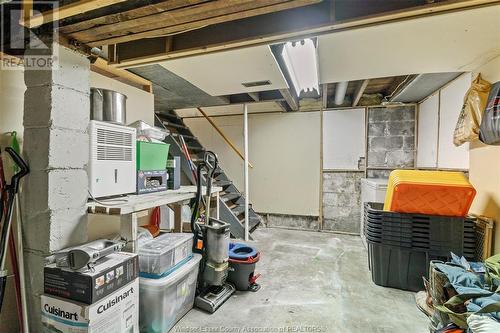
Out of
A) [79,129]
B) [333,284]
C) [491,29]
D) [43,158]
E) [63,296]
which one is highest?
[491,29]

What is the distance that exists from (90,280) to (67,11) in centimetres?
151

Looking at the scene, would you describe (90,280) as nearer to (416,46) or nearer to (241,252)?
(241,252)

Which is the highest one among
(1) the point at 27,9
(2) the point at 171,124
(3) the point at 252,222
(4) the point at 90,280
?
(1) the point at 27,9

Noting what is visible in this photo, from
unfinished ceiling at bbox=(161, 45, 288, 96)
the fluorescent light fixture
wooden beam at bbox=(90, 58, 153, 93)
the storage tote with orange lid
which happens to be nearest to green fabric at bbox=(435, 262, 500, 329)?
the storage tote with orange lid

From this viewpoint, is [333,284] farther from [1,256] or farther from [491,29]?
[1,256]

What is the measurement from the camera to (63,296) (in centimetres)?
145

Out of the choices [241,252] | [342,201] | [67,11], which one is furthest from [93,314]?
[342,201]

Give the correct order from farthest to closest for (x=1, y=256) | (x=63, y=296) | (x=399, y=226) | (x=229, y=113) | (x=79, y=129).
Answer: (x=229, y=113) → (x=399, y=226) → (x=79, y=129) → (x=1, y=256) → (x=63, y=296)

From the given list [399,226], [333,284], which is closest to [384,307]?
[333,284]

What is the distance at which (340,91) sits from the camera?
4008 millimetres

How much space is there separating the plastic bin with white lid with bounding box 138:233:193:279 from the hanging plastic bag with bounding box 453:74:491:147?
9.19ft

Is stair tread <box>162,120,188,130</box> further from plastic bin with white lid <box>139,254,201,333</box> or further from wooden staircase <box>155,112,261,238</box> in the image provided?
plastic bin with white lid <box>139,254,201,333</box>

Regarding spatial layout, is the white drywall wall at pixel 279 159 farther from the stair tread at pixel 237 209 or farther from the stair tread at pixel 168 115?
the stair tread at pixel 168 115

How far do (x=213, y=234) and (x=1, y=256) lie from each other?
142cm
